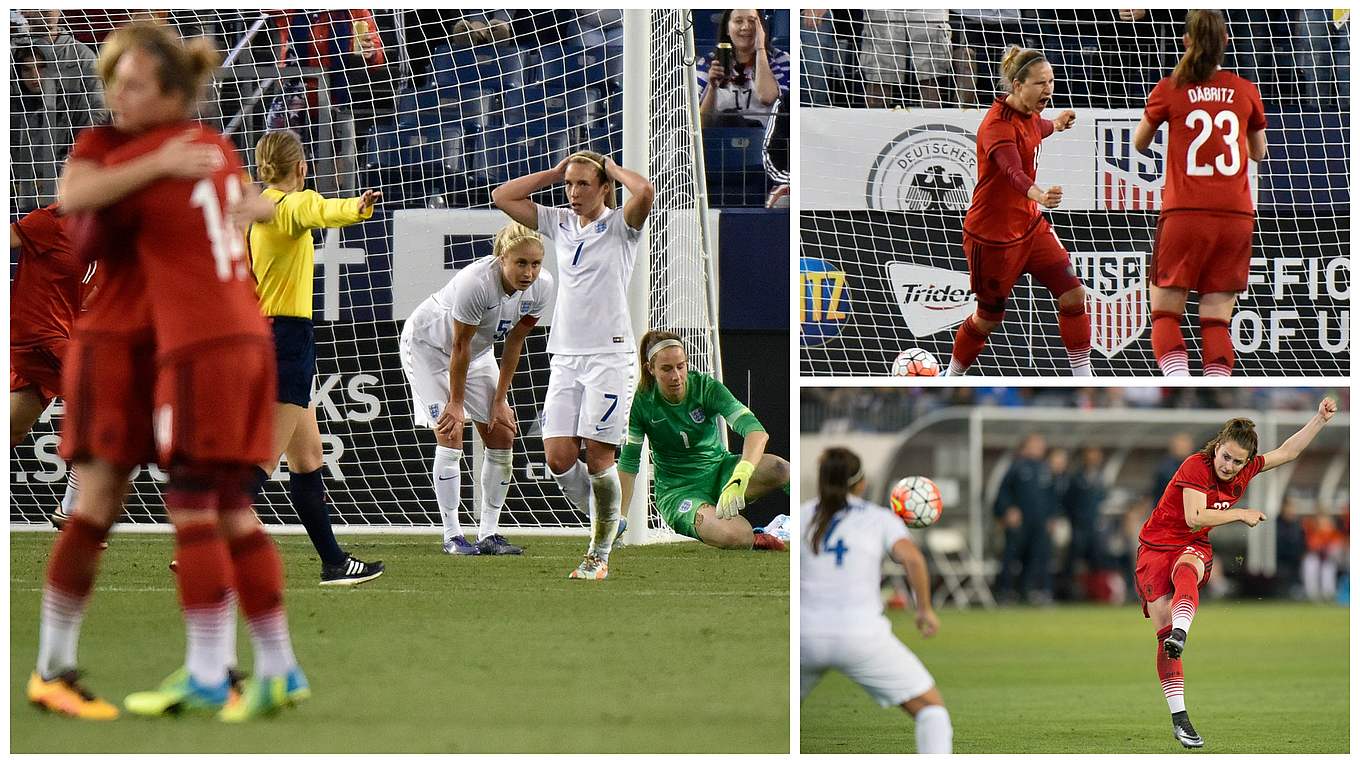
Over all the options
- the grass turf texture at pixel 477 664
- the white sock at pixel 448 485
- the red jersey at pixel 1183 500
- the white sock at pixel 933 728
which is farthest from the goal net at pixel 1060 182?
the white sock at pixel 933 728

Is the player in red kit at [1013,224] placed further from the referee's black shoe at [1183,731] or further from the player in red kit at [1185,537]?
the referee's black shoe at [1183,731]

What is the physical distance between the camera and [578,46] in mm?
6945

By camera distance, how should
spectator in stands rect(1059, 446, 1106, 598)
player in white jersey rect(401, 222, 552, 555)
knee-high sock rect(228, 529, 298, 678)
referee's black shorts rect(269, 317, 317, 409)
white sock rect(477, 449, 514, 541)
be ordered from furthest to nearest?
spectator in stands rect(1059, 446, 1106, 598), white sock rect(477, 449, 514, 541), player in white jersey rect(401, 222, 552, 555), referee's black shorts rect(269, 317, 317, 409), knee-high sock rect(228, 529, 298, 678)

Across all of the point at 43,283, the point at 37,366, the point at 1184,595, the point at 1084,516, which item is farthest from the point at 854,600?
the point at 1084,516

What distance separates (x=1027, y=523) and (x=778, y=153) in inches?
387

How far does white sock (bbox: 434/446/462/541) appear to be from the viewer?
18.6 ft

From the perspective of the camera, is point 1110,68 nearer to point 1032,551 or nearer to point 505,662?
point 505,662

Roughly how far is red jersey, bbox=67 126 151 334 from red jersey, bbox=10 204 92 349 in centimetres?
231

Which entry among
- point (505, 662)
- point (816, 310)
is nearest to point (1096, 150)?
point (816, 310)

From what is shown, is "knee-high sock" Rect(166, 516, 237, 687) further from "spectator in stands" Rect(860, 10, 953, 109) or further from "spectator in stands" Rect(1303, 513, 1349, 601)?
"spectator in stands" Rect(1303, 513, 1349, 601)

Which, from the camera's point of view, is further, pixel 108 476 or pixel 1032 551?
pixel 1032 551

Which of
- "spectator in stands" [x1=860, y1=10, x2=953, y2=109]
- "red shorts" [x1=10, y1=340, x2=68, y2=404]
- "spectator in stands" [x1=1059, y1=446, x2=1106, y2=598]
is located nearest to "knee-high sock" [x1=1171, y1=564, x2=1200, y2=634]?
"spectator in stands" [x1=860, y1=10, x2=953, y2=109]

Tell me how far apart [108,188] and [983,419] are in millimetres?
15359

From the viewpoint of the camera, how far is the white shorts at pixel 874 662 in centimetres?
331
